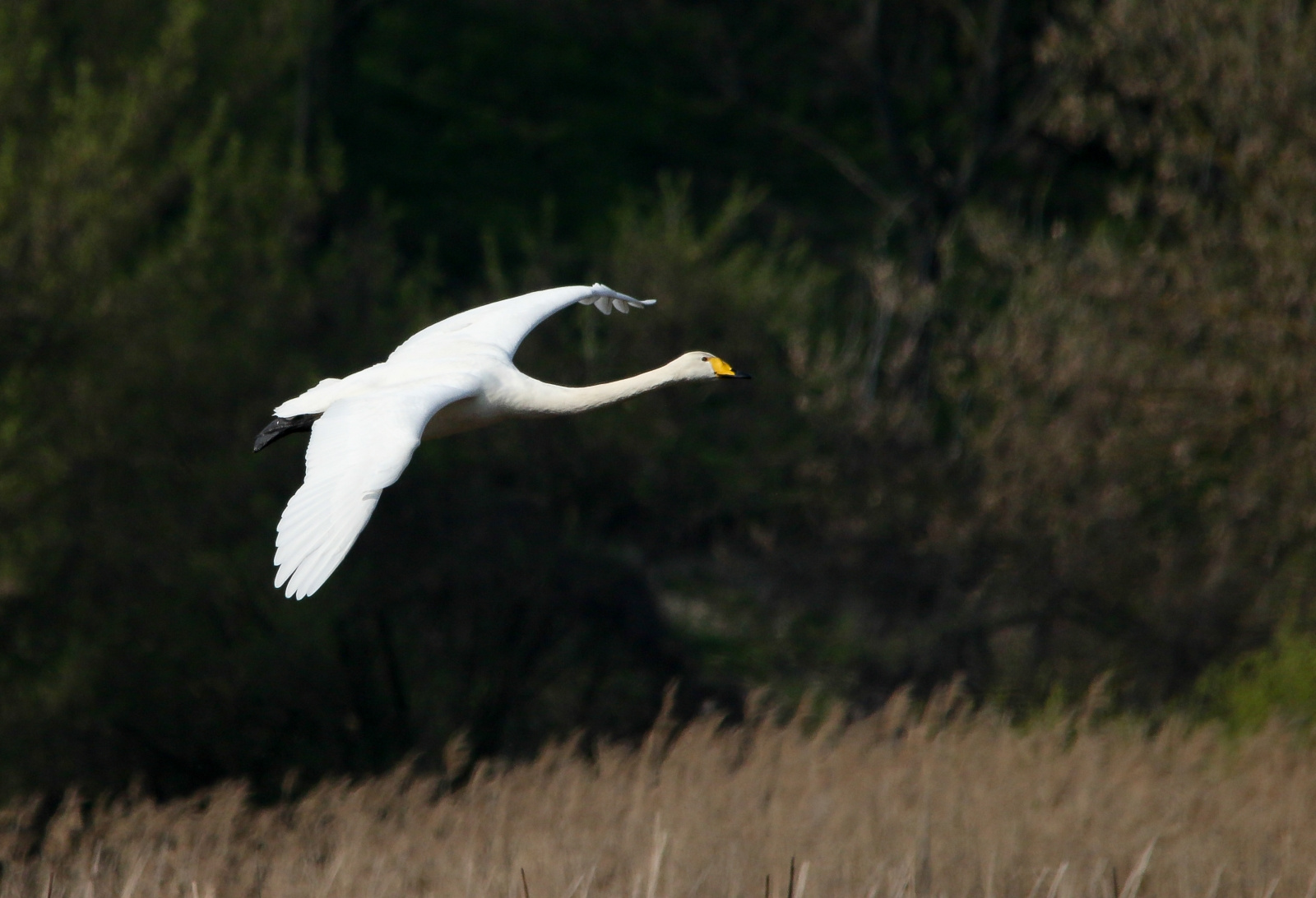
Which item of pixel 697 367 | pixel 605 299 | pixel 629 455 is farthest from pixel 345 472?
pixel 629 455

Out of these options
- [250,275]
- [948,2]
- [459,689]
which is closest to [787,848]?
[459,689]

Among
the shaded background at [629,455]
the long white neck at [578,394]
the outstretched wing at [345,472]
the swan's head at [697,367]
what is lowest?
the shaded background at [629,455]

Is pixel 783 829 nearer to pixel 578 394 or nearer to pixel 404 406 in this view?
pixel 578 394

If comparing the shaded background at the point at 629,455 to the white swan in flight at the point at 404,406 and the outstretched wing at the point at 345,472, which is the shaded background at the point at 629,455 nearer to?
the white swan in flight at the point at 404,406

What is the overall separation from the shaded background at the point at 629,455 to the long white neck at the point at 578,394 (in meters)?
6.34

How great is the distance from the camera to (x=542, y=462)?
16641 mm

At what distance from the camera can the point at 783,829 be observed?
8.53 m

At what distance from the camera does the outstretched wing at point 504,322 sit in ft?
27.5

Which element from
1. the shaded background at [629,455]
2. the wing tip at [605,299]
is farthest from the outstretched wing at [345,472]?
the shaded background at [629,455]

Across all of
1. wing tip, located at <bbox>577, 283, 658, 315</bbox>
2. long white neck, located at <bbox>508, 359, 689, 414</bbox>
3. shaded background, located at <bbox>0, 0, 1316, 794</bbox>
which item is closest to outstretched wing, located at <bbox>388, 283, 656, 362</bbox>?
wing tip, located at <bbox>577, 283, 658, 315</bbox>

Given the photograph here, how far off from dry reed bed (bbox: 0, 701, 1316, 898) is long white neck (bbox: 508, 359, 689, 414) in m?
1.98

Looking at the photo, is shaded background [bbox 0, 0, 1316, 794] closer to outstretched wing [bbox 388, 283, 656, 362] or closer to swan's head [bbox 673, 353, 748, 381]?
outstretched wing [bbox 388, 283, 656, 362]

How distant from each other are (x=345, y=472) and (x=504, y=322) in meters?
2.66

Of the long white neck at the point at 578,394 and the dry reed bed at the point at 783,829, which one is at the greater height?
the long white neck at the point at 578,394
